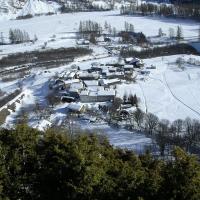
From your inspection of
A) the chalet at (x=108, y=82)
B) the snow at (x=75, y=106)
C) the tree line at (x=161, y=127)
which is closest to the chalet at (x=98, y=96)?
the tree line at (x=161, y=127)

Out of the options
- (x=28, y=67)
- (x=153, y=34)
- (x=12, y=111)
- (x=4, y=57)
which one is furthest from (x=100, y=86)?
(x=153, y=34)

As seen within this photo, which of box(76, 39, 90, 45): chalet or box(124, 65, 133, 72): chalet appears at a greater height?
box(76, 39, 90, 45): chalet

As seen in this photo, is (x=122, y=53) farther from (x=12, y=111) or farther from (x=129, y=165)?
(x=129, y=165)

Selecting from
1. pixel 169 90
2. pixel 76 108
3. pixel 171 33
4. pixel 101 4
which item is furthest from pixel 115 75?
pixel 101 4

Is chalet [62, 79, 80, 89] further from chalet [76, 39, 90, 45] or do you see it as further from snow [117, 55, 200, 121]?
chalet [76, 39, 90, 45]

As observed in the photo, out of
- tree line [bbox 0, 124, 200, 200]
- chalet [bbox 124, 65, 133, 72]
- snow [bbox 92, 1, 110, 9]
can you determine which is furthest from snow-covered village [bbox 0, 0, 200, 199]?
Result: snow [bbox 92, 1, 110, 9]

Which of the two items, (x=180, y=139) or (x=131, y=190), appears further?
(x=180, y=139)
